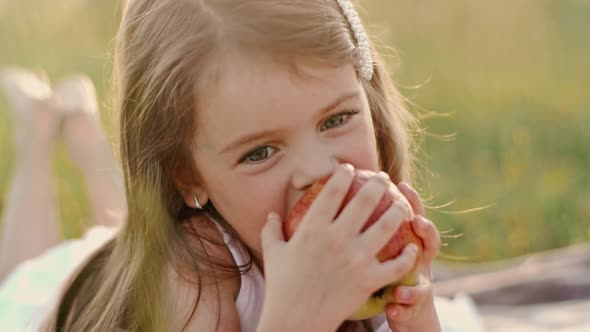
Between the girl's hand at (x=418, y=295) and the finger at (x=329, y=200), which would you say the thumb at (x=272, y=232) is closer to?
the finger at (x=329, y=200)

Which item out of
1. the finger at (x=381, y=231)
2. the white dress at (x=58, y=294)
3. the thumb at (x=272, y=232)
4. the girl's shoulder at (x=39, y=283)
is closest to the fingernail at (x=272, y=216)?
the thumb at (x=272, y=232)

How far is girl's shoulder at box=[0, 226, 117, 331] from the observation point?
9.06 feet

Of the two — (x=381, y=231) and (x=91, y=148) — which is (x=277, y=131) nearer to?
(x=381, y=231)

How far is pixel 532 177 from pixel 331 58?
2.97 m

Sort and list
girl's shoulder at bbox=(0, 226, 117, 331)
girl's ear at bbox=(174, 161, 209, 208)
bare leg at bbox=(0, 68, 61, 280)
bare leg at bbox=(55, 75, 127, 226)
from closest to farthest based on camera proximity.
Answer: girl's ear at bbox=(174, 161, 209, 208) < girl's shoulder at bbox=(0, 226, 117, 331) < bare leg at bbox=(0, 68, 61, 280) < bare leg at bbox=(55, 75, 127, 226)

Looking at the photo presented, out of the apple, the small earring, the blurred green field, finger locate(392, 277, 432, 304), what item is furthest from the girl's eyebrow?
the blurred green field

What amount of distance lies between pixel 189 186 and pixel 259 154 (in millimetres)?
348

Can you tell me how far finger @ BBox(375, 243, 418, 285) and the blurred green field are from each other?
69.0 inches

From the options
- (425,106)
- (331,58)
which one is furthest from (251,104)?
(425,106)

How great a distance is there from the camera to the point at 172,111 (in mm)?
2158

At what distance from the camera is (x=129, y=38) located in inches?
90.4

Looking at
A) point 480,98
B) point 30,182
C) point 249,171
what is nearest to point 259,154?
point 249,171

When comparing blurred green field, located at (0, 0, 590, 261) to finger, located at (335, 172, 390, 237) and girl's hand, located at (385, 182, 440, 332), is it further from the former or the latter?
finger, located at (335, 172, 390, 237)

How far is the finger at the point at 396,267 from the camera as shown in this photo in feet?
5.97
